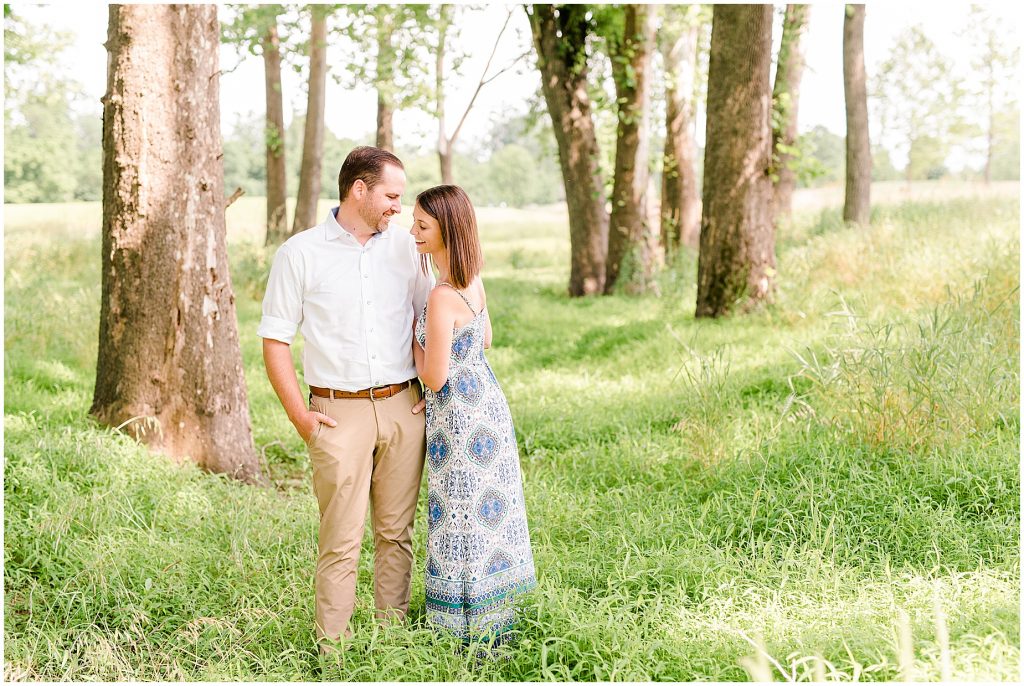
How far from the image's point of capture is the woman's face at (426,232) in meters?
3.44

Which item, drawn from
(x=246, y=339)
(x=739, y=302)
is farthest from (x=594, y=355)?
(x=246, y=339)

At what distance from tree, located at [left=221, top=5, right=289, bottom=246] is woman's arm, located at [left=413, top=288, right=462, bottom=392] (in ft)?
46.9

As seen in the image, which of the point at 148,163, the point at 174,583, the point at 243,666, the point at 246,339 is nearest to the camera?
the point at 243,666

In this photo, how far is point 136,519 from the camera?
4.72 metres

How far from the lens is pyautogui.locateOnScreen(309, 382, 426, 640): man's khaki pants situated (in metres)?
3.49

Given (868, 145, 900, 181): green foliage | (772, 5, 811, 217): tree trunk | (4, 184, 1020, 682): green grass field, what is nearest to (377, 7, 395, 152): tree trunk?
(772, 5, 811, 217): tree trunk

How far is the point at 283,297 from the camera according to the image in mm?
3451

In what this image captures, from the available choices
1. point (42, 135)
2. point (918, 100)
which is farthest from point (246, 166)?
point (918, 100)

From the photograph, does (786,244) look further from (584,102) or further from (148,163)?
(148,163)

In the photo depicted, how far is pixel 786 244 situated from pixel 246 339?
906 cm

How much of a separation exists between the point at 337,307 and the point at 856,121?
13.6 metres

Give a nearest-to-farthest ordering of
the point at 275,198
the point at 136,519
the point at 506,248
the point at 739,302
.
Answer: the point at 136,519
the point at 739,302
the point at 275,198
the point at 506,248

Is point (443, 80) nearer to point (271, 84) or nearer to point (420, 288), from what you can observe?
point (271, 84)

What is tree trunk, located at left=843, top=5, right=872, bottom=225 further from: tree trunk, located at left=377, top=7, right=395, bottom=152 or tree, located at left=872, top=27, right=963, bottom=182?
tree, located at left=872, top=27, right=963, bottom=182
